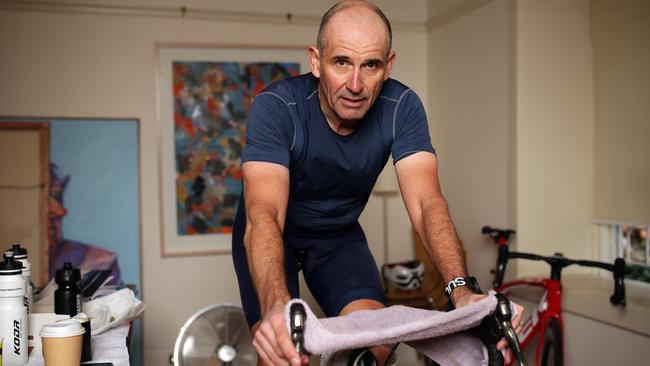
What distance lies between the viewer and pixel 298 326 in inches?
42.3

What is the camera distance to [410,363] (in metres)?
4.47

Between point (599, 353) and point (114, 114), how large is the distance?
10.5ft

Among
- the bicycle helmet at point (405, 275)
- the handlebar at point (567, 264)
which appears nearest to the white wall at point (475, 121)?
the bicycle helmet at point (405, 275)

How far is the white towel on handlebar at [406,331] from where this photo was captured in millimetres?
1092

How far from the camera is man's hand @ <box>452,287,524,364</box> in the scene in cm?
126

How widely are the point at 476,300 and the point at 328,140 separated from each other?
2.26 ft

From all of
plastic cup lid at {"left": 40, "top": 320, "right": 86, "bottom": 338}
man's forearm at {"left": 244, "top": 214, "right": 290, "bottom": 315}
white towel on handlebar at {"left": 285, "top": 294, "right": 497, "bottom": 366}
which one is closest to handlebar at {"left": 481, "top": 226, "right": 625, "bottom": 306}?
white towel on handlebar at {"left": 285, "top": 294, "right": 497, "bottom": 366}

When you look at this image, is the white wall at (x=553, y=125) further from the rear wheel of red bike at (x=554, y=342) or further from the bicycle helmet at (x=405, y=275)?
the bicycle helmet at (x=405, y=275)

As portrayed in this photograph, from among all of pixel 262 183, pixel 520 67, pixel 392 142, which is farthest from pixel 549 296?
pixel 262 183

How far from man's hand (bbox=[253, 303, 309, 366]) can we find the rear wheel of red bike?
7.82 ft

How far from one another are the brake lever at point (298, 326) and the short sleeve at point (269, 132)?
62 cm

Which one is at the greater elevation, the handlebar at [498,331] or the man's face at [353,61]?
the man's face at [353,61]

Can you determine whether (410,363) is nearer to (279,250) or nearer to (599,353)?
(599,353)

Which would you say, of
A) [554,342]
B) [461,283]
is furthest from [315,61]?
[554,342]
